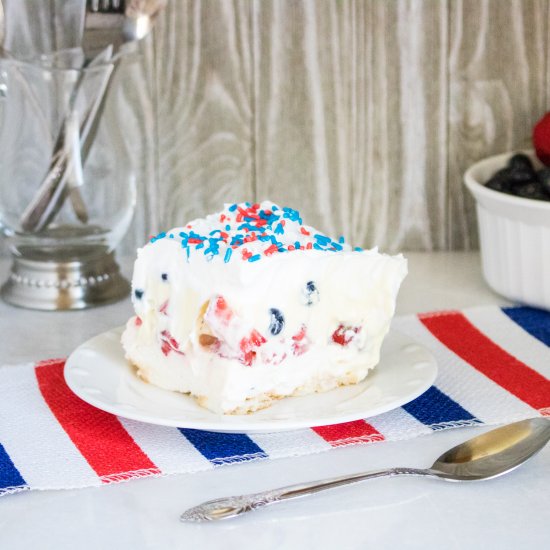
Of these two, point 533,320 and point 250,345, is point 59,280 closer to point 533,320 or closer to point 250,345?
point 250,345

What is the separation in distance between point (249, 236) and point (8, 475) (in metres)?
0.30

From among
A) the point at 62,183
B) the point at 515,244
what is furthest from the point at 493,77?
the point at 62,183

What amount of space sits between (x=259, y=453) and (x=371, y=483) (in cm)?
10

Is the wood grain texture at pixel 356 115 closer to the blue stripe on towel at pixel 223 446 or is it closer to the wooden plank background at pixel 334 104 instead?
the wooden plank background at pixel 334 104

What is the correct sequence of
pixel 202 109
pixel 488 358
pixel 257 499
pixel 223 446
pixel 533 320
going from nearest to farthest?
pixel 257 499, pixel 223 446, pixel 488 358, pixel 533 320, pixel 202 109

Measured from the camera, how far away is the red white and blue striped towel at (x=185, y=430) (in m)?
0.87

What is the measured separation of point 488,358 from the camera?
1.12 metres

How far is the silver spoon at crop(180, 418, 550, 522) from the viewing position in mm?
779

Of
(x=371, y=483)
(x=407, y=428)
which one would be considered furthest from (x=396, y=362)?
(x=371, y=483)

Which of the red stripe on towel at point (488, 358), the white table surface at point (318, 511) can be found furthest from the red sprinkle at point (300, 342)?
the red stripe on towel at point (488, 358)

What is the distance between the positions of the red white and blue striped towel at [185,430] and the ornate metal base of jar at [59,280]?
234 millimetres

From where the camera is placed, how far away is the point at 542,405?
3.24 feet

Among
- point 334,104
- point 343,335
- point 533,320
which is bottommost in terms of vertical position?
point 533,320

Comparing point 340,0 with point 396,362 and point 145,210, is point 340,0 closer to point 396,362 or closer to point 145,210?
point 145,210
